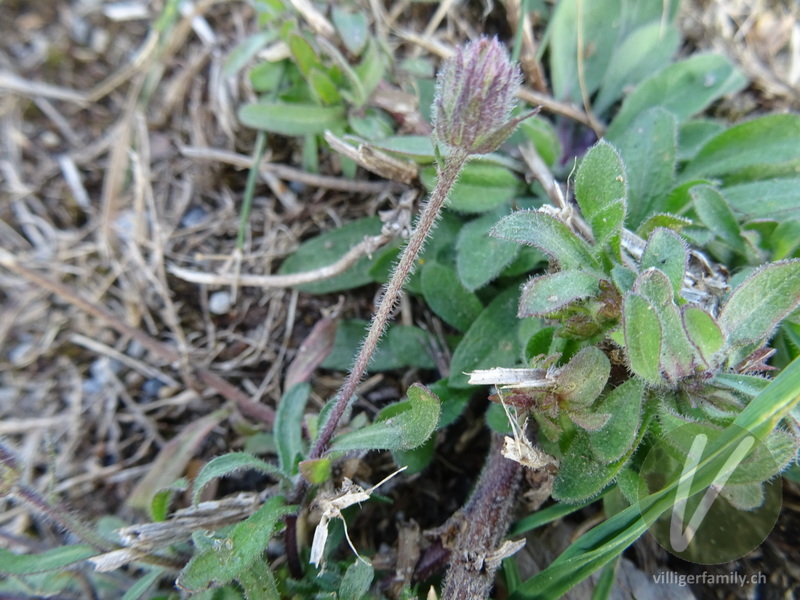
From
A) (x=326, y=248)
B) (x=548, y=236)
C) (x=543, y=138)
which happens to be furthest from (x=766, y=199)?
(x=326, y=248)

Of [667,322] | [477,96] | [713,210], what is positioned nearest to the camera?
[477,96]

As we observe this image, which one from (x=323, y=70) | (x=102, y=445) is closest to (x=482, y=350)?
(x=323, y=70)

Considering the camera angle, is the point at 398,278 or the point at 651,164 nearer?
the point at 398,278

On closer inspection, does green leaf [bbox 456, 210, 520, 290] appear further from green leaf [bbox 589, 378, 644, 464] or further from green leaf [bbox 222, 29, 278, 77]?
green leaf [bbox 222, 29, 278, 77]

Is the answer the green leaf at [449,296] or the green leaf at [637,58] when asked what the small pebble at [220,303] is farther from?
the green leaf at [637,58]

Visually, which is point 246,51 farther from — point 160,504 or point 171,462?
point 160,504

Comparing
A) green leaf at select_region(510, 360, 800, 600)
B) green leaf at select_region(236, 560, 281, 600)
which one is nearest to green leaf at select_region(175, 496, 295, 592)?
green leaf at select_region(236, 560, 281, 600)

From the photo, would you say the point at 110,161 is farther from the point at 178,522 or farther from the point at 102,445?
the point at 178,522
